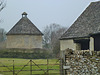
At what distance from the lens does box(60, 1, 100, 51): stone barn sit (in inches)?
860

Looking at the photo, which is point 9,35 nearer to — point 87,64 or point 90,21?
point 90,21

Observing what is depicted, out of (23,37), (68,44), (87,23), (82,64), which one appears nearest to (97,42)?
(87,23)

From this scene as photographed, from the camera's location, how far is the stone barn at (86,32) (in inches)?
860

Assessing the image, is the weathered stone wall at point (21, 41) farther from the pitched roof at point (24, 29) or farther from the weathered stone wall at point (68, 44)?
the weathered stone wall at point (68, 44)

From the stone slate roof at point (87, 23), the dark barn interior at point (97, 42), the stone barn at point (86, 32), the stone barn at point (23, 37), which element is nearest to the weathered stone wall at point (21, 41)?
the stone barn at point (23, 37)

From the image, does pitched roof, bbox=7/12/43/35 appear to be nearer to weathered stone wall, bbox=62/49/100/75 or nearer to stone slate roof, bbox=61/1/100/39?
stone slate roof, bbox=61/1/100/39

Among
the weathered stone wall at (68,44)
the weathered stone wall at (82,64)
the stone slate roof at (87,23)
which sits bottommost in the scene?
the weathered stone wall at (82,64)

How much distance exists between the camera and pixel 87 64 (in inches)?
475

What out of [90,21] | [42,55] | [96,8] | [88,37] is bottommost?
[42,55]

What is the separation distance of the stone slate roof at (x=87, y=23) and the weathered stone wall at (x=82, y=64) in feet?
33.9

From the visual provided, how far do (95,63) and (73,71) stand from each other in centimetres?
128

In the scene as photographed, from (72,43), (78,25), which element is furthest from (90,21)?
(72,43)

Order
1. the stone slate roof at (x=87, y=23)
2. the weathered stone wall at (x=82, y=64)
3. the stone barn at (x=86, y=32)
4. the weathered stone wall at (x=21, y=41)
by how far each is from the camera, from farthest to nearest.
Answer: the weathered stone wall at (x=21, y=41)
the stone slate roof at (x=87, y=23)
the stone barn at (x=86, y=32)
the weathered stone wall at (x=82, y=64)

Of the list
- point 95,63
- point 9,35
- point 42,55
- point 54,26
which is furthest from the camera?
point 54,26
